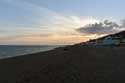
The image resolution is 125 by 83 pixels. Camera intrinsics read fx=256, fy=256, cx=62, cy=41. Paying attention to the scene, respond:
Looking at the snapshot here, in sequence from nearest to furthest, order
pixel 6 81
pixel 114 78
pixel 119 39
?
pixel 114 78 < pixel 6 81 < pixel 119 39

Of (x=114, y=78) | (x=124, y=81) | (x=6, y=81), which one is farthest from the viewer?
(x=6, y=81)

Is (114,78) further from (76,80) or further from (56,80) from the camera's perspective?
(56,80)

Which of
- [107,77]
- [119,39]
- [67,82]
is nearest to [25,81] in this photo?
[67,82]

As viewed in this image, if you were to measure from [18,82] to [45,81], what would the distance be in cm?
126

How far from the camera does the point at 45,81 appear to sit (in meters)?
11.1

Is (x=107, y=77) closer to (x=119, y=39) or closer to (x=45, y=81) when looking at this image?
(x=45, y=81)

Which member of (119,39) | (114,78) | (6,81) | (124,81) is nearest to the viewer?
(124,81)

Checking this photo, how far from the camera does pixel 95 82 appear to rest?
34.6 ft

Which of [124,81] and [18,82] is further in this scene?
[18,82]

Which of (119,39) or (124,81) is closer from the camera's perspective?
(124,81)

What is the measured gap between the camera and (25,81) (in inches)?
449

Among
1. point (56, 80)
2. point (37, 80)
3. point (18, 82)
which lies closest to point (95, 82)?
point (56, 80)

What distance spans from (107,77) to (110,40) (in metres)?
51.9

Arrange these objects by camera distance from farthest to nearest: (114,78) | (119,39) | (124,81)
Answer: (119,39), (114,78), (124,81)
